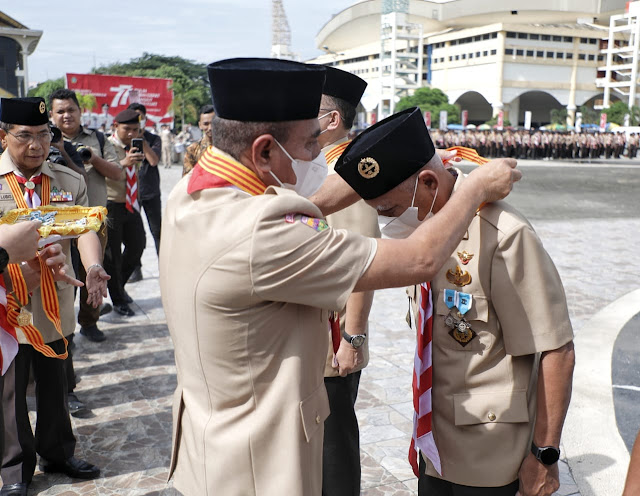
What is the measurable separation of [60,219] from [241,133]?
1433 millimetres

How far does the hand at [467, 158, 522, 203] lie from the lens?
5.37ft

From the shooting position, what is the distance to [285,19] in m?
115

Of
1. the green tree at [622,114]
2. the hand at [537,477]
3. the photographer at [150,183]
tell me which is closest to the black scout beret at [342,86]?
the hand at [537,477]

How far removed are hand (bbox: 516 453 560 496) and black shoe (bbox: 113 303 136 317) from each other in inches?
205

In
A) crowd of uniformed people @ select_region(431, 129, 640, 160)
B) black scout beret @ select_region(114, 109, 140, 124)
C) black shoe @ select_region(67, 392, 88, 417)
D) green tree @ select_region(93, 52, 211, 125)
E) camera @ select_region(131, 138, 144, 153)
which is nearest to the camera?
black shoe @ select_region(67, 392, 88, 417)

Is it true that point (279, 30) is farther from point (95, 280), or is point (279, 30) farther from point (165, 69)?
point (95, 280)

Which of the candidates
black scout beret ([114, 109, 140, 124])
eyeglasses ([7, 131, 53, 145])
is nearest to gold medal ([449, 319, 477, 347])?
eyeglasses ([7, 131, 53, 145])

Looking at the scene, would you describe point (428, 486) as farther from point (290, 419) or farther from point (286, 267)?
point (286, 267)

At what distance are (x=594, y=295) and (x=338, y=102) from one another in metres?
5.32

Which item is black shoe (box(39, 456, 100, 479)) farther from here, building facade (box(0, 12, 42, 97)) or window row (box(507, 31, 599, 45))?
window row (box(507, 31, 599, 45))

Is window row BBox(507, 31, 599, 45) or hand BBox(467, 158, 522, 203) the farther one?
window row BBox(507, 31, 599, 45)

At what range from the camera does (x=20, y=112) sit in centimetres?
340

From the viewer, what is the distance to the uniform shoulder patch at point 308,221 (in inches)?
57.1

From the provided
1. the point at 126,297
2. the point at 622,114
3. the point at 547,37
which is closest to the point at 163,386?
the point at 126,297
